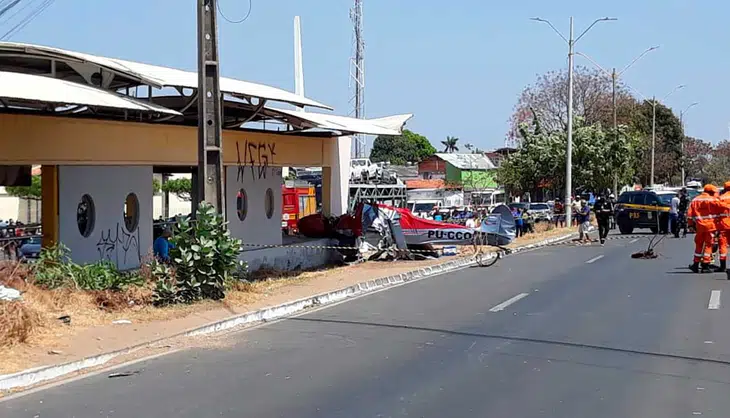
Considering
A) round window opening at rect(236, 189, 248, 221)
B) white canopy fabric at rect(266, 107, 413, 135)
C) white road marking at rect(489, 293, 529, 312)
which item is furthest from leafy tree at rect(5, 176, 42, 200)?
white road marking at rect(489, 293, 529, 312)

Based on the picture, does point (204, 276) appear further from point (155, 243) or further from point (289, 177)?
point (289, 177)

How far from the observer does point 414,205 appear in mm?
49656

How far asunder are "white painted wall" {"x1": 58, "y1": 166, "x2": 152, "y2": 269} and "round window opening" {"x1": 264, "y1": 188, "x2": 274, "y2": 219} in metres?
5.62

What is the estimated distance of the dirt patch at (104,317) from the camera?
36.2 feet

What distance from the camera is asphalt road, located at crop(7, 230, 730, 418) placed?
8.36 meters

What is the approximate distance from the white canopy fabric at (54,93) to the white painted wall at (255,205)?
8455 millimetres

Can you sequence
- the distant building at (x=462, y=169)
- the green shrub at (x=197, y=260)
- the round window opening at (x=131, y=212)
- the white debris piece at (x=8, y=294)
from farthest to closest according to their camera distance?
1. the distant building at (x=462, y=169)
2. the round window opening at (x=131, y=212)
3. the green shrub at (x=197, y=260)
4. the white debris piece at (x=8, y=294)

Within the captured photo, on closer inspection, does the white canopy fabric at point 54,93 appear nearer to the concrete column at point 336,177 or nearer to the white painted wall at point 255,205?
Result: the white painted wall at point 255,205

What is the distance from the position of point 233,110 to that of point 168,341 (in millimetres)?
9841

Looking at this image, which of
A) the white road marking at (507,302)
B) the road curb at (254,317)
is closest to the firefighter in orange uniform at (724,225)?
the white road marking at (507,302)

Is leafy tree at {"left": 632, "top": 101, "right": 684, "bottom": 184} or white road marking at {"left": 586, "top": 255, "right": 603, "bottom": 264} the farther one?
leafy tree at {"left": 632, "top": 101, "right": 684, "bottom": 184}

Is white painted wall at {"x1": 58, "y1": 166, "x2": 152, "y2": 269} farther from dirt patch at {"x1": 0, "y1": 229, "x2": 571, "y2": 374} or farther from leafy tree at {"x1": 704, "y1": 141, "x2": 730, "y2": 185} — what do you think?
leafy tree at {"x1": 704, "y1": 141, "x2": 730, "y2": 185}

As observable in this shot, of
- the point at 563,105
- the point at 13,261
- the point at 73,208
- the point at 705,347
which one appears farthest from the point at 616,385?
the point at 563,105

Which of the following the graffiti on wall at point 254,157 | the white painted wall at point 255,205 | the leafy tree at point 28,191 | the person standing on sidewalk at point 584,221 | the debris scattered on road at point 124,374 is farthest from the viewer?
the leafy tree at point 28,191
